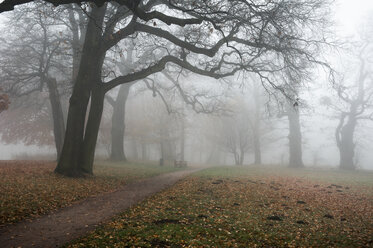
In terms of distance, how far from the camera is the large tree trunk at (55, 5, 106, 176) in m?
12.2

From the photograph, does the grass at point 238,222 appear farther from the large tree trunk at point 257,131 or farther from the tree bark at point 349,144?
the large tree trunk at point 257,131

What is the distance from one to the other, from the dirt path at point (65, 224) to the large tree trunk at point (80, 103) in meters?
4.02

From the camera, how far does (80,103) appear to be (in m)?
12.4

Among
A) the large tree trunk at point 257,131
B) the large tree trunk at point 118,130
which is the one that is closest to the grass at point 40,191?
the large tree trunk at point 118,130

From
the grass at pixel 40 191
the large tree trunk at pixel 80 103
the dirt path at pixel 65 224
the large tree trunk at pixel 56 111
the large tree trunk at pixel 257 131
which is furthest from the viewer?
the large tree trunk at pixel 257 131

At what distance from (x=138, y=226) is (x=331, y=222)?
5272 millimetres

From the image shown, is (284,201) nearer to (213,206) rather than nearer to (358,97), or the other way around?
(213,206)

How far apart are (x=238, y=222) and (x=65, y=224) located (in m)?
4.21

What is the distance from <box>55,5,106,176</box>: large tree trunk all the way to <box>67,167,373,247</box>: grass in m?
5.31

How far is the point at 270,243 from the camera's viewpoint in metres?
5.23

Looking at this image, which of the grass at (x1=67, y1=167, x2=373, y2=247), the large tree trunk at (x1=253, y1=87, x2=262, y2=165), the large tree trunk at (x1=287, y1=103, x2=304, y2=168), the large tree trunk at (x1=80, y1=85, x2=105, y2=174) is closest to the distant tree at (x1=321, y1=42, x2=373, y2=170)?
the large tree trunk at (x1=287, y1=103, x2=304, y2=168)

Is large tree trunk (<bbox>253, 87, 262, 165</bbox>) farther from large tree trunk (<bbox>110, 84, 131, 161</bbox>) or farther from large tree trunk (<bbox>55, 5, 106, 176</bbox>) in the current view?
large tree trunk (<bbox>55, 5, 106, 176</bbox>)

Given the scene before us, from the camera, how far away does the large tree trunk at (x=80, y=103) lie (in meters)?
12.2

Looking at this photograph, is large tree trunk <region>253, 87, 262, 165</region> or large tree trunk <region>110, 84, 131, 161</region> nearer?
large tree trunk <region>110, 84, 131, 161</region>
